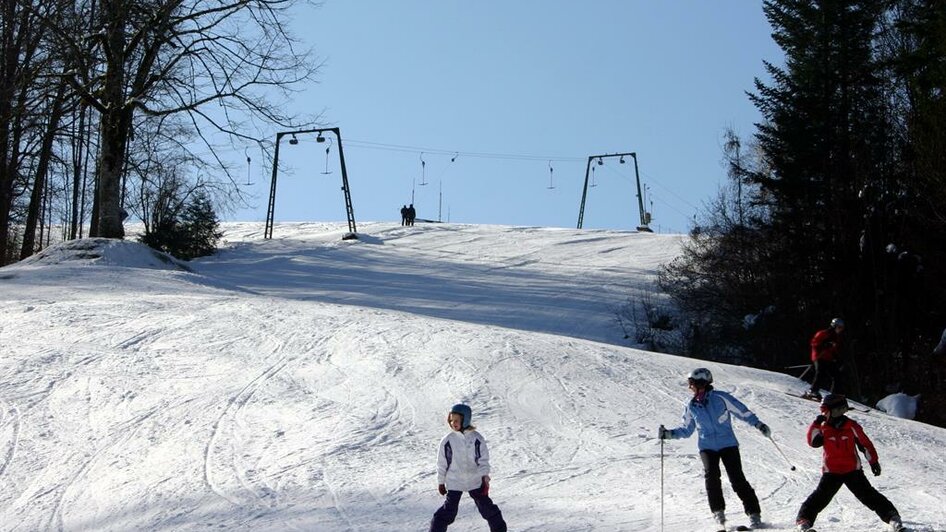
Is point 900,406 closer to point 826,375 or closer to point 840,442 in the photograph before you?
point 826,375

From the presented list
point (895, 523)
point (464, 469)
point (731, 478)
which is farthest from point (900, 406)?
point (464, 469)

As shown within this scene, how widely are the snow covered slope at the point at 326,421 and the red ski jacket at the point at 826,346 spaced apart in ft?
2.73

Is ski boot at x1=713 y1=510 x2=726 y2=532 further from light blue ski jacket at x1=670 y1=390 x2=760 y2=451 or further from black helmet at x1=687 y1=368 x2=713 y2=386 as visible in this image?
black helmet at x1=687 y1=368 x2=713 y2=386

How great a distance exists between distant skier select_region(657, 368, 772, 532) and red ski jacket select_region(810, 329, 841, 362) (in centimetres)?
1033

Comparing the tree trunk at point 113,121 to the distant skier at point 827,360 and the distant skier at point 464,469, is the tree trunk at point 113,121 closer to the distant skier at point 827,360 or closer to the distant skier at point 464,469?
the distant skier at point 827,360

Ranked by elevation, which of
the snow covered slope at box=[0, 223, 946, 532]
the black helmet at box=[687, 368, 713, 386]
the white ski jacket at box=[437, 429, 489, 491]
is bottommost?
the snow covered slope at box=[0, 223, 946, 532]

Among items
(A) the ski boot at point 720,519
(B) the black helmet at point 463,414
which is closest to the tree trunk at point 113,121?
(B) the black helmet at point 463,414

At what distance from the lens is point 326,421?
48.8 feet

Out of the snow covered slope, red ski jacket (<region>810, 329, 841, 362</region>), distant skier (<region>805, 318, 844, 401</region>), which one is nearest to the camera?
the snow covered slope

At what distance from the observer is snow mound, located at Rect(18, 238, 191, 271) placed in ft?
93.3

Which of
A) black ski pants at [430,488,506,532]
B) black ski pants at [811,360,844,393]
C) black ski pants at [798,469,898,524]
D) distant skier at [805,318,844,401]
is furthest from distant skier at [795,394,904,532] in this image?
black ski pants at [811,360,844,393]

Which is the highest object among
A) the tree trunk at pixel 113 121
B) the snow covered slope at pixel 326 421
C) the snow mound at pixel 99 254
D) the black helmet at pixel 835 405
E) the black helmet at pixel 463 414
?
the tree trunk at pixel 113 121

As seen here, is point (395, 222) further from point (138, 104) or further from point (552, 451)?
point (552, 451)

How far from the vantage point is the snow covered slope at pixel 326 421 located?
1147 cm
